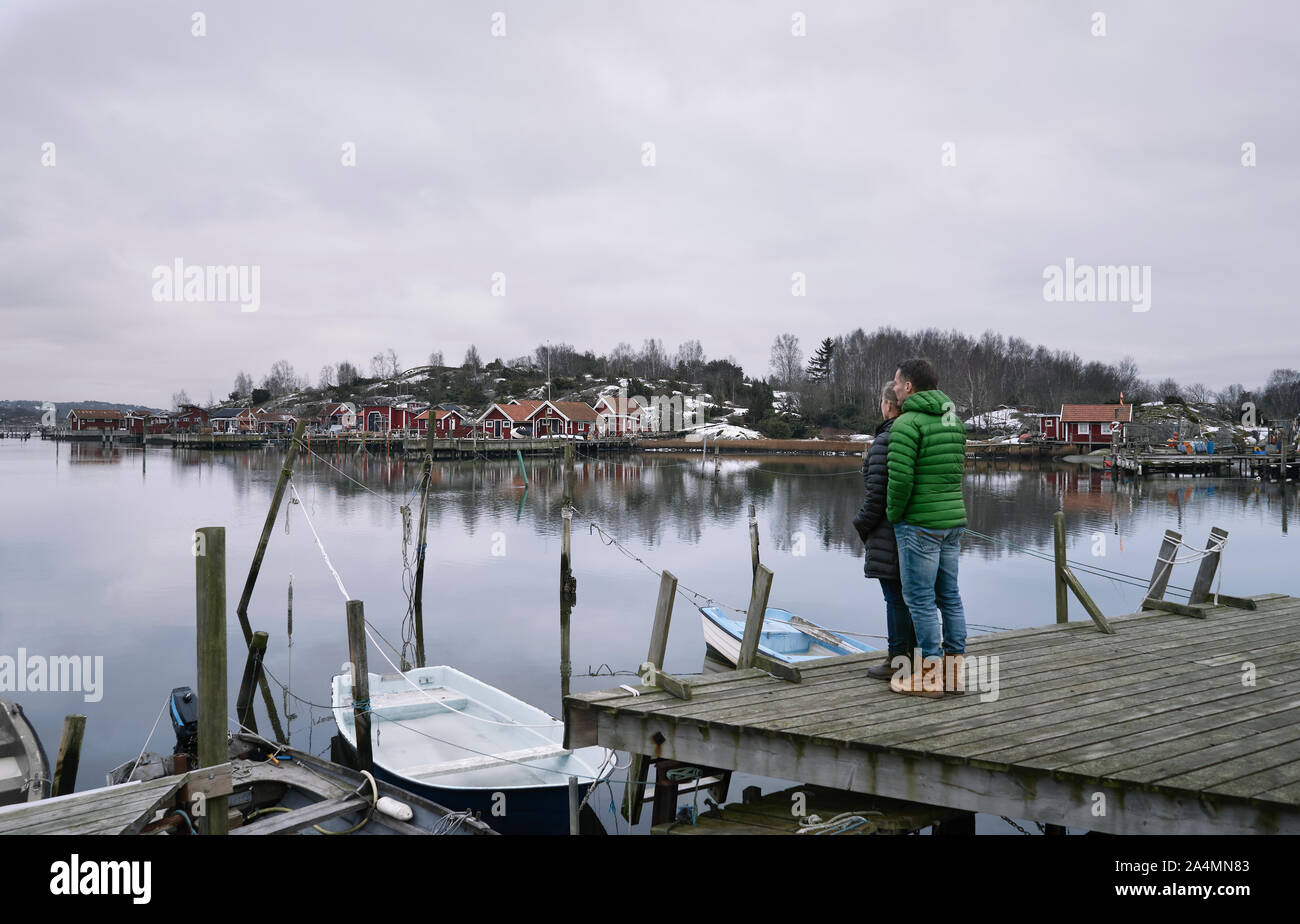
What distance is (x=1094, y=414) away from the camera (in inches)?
3366

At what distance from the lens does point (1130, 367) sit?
481 ft

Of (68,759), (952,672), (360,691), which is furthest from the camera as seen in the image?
(360,691)

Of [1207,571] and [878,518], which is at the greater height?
[878,518]

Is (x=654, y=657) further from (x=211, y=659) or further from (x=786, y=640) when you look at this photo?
(x=786, y=640)

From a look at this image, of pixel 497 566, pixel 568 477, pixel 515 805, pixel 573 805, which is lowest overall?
pixel 497 566

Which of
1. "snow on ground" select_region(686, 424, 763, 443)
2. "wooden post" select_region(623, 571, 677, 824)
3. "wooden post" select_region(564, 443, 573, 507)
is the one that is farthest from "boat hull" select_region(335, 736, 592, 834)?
"snow on ground" select_region(686, 424, 763, 443)

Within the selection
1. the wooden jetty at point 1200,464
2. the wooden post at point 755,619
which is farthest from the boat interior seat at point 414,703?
the wooden jetty at point 1200,464

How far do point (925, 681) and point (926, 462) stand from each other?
1794 mm

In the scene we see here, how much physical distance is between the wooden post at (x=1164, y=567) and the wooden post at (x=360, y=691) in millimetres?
9479

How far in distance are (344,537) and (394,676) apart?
22.3 metres

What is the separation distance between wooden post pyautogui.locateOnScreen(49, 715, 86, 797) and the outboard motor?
47.8 inches

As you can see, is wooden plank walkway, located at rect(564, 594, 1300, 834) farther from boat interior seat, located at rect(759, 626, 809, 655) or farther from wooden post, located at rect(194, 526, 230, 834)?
boat interior seat, located at rect(759, 626, 809, 655)

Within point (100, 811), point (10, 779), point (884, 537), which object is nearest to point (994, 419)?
point (884, 537)
